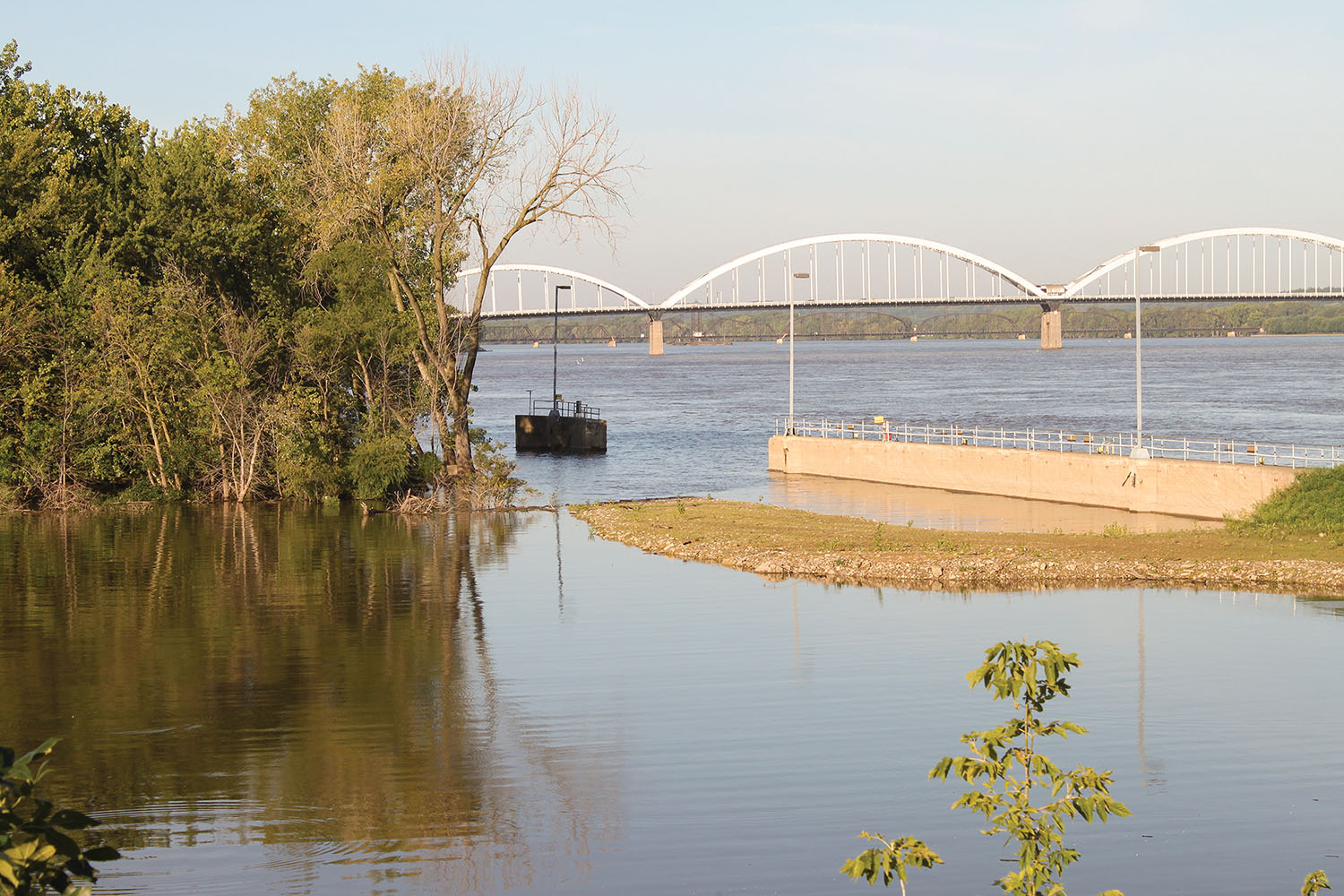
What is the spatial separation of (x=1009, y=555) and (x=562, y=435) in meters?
39.9

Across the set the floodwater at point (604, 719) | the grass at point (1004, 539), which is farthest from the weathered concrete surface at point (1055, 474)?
the floodwater at point (604, 719)

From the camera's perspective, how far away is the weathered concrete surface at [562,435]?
64188mm

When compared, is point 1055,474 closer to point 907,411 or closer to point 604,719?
point 604,719

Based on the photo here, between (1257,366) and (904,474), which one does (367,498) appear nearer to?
(904,474)

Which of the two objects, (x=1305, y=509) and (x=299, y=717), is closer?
(x=299, y=717)

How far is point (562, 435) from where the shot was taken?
65.3 meters

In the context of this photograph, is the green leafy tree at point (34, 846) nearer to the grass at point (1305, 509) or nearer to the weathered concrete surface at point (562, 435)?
the grass at point (1305, 509)

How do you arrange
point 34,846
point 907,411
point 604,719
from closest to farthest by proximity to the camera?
point 34,846 < point 604,719 < point 907,411

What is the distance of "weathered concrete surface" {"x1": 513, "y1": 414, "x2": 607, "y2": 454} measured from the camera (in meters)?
64.2

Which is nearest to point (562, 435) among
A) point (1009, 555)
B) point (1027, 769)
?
point (1009, 555)

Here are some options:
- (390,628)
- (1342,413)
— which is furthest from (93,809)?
(1342,413)

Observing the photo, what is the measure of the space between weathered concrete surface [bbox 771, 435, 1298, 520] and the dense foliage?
13.2m

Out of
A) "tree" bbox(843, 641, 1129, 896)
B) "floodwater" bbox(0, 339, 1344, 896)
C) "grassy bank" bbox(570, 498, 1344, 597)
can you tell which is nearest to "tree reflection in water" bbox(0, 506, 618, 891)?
"floodwater" bbox(0, 339, 1344, 896)

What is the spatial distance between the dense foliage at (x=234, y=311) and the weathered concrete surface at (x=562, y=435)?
20.6m
